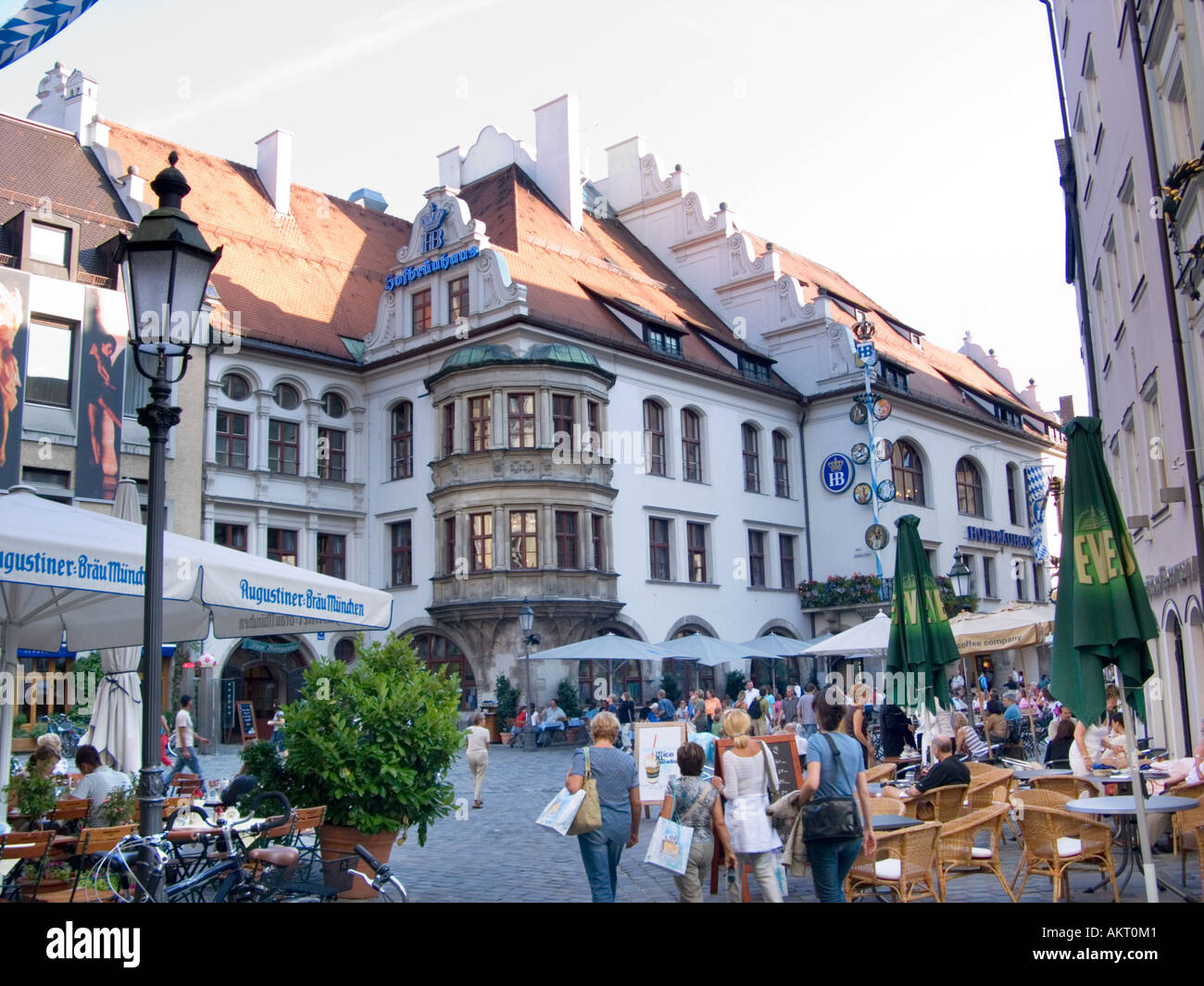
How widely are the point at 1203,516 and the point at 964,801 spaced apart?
225 inches

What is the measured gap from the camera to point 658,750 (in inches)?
562

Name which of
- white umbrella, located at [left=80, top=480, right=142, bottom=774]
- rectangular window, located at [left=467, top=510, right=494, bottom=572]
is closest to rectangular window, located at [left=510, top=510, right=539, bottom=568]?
rectangular window, located at [left=467, top=510, right=494, bottom=572]

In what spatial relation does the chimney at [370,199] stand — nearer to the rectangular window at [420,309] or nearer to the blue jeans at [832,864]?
the rectangular window at [420,309]

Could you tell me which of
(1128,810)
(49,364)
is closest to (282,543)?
(49,364)

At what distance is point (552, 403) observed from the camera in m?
32.3

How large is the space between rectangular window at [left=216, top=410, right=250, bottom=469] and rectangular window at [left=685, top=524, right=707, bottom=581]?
1331 centimetres

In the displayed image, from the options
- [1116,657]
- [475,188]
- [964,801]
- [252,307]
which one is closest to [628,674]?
[252,307]

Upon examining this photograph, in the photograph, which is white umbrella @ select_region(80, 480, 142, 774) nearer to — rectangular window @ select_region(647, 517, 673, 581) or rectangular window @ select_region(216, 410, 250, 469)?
rectangular window @ select_region(216, 410, 250, 469)

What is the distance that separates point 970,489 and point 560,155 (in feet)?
67.4

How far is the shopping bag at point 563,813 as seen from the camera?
7.59 metres

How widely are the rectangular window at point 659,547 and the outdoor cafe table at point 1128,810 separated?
25.2 meters

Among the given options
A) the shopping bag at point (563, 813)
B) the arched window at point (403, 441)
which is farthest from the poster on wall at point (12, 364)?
the shopping bag at point (563, 813)

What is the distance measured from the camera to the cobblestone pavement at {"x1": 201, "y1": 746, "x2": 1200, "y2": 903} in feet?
31.6
